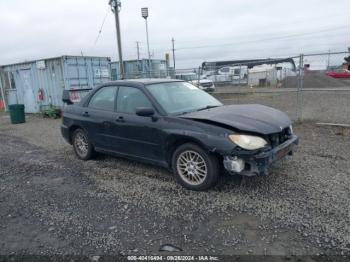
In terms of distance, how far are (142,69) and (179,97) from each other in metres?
13.8

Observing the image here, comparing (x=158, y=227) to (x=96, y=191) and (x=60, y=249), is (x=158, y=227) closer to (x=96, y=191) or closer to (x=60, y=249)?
(x=60, y=249)

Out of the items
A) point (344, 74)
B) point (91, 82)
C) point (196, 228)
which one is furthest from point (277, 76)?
point (196, 228)

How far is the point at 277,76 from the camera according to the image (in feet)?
110

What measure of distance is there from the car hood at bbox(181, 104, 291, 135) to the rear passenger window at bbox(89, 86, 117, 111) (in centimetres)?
162

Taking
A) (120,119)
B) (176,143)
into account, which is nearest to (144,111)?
(176,143)

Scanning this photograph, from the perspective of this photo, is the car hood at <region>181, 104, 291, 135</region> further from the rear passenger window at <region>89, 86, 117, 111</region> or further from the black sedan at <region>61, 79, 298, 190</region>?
the rear passenger window at <region>89, 86, 117, 111</region>

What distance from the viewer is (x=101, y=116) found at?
5.42m

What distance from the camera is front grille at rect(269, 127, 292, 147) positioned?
4078 millimetres

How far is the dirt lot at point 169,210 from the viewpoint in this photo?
3080 millimetres

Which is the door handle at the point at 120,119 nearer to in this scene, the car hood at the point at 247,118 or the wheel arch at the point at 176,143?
the wheel arch at the point at 176,143

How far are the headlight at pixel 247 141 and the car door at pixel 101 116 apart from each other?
7.44 ft

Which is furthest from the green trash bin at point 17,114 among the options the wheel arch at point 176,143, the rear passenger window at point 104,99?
the wheel arch at point 176,143

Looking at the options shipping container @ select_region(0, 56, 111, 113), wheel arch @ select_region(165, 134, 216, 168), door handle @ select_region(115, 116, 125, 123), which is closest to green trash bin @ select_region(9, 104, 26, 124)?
shipping container @ select_region(0, 56, 111, 113)

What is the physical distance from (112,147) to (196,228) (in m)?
2.56
